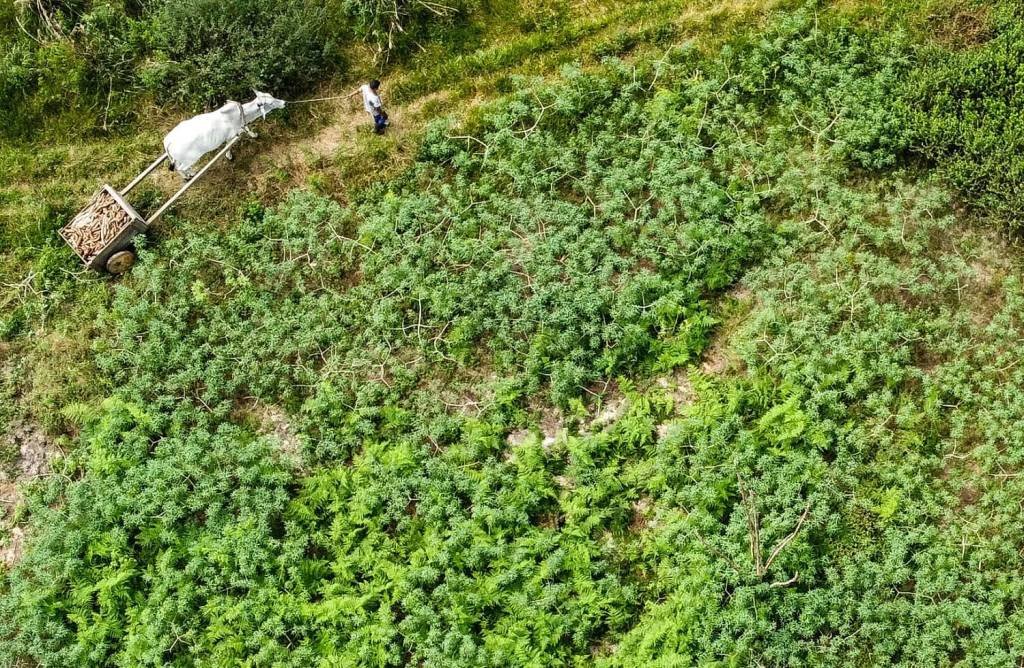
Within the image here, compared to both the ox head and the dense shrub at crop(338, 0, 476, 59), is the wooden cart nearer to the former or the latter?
the ox head

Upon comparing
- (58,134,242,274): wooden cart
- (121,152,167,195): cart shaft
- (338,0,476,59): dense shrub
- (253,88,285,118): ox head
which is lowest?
(58,134,242,274): wooden cart

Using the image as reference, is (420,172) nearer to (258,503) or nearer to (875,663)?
(258,503)

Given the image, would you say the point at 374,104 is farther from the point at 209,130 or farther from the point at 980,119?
the point at 980,119

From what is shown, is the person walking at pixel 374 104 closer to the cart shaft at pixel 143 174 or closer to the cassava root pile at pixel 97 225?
the cart shaft at pixel 143 174

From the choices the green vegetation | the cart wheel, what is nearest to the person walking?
the green vegetation

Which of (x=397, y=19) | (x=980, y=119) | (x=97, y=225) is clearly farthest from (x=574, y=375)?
(x=97, y=225)

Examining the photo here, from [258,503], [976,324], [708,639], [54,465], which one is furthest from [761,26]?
[54,465]
